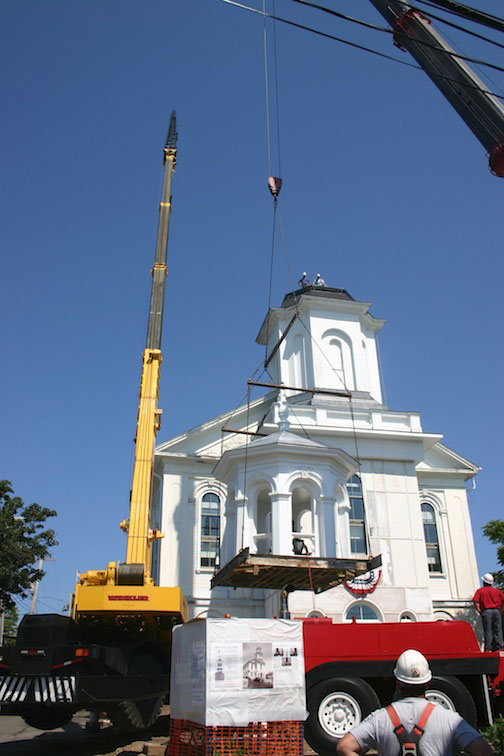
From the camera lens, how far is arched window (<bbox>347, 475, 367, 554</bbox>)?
22.4m

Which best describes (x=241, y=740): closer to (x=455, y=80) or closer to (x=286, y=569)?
(x=286, y=569)

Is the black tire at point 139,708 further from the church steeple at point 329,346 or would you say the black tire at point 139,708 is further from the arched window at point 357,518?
the church steeple at point 329,346

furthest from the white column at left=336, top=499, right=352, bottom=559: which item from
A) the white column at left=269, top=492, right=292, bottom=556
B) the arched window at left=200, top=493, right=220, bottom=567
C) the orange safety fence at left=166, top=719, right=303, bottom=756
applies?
the orange safety fence at left=166, top=719, right=303, bottom=756

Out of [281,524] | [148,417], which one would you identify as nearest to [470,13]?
A: [148,417]

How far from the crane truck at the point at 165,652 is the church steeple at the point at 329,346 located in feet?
42.6

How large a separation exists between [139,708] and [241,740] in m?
4.90

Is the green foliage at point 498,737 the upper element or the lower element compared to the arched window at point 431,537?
lower

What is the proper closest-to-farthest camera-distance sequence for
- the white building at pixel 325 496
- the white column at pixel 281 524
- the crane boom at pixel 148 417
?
the crane boom at pixel 148 417
the white column at pixel 281 524
the white building at pixel 325 496

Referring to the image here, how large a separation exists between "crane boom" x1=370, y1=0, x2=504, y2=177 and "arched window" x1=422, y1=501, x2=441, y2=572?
16059 mm

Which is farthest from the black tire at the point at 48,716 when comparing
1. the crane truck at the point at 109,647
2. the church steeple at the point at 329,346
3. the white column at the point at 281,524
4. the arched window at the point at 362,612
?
the church steeple at the point at 329,346

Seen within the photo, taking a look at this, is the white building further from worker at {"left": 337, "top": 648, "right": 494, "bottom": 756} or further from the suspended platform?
worker at {"left": 337, "top": 648, "right": 494, "bottom": 756}

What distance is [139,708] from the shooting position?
11836 mm

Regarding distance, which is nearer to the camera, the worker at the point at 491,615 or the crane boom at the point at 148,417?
the worker at the point at 491,615

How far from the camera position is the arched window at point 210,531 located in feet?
74.1
